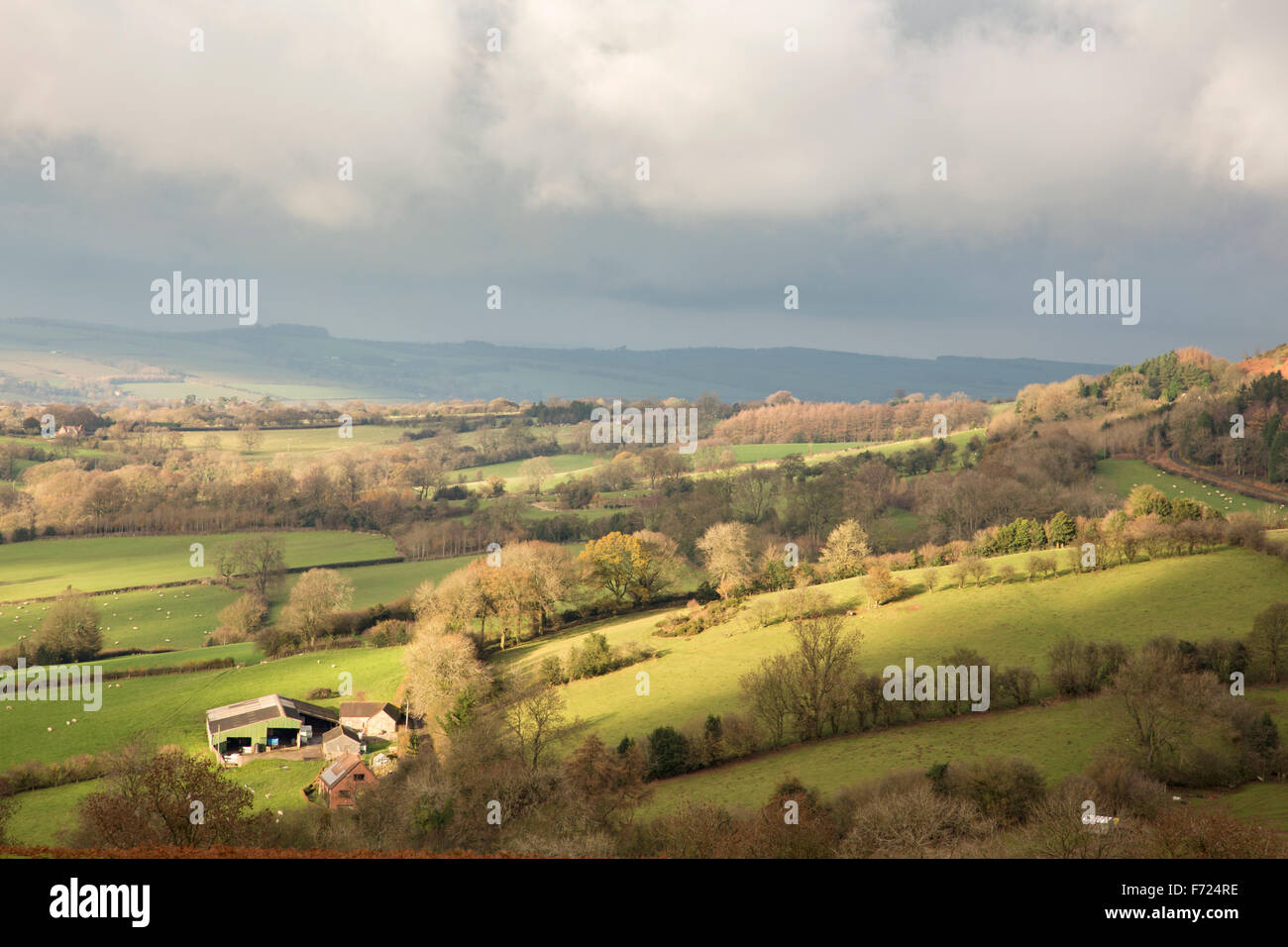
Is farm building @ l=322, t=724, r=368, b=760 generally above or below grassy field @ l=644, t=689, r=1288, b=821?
below

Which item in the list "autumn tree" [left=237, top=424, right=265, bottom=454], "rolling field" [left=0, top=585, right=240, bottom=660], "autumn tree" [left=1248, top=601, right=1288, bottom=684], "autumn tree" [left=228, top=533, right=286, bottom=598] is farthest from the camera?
"autumn tree" [left=237, top=424, right=265, bottom=454]

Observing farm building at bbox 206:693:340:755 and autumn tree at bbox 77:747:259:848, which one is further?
farm building at bbox 206:693:340:755

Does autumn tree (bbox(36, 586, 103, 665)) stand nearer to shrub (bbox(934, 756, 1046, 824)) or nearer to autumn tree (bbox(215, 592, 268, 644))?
autumn tree (bbox(215, 592, 268, 644))

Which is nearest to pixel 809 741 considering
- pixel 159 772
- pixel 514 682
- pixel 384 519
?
pixel 514 682

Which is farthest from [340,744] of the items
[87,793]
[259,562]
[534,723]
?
[259,562]

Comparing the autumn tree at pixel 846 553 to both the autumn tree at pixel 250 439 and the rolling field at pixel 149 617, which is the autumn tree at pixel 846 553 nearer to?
the rolling field at pixel 149 617

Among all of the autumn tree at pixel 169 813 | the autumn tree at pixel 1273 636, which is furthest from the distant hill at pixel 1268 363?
the autumn tree at pixel 169 813

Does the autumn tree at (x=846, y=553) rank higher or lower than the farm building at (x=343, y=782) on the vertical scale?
higher

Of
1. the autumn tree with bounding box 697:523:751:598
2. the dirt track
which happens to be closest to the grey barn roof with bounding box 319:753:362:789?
the autumn tree with bounding box 697:523:751:598
